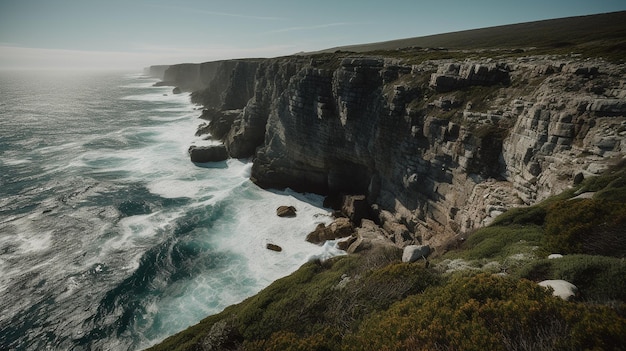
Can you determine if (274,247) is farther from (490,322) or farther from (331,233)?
(490,322)

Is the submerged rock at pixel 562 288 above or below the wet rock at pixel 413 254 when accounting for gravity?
above

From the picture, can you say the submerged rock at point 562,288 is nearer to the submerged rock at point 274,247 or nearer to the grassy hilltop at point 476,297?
the grassy hilltop at point 476,297

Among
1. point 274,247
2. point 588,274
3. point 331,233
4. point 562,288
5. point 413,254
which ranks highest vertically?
point 588,274

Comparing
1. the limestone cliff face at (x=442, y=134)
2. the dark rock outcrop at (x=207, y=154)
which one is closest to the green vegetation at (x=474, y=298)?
the limestone cliff face at (x=442, y=134)

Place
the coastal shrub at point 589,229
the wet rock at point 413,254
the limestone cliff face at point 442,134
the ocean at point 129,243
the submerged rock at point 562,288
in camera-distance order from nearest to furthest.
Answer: the submerged rock at point 562,288 < the coastal shrub at point 589,229 < the wet rock at point 413,254 < the limestone cliff face at point 442,134 < the ocean at point 129,243

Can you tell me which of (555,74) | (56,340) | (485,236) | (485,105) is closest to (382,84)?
(485,105)

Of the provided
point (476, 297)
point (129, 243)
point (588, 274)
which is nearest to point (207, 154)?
point (129, 243)
